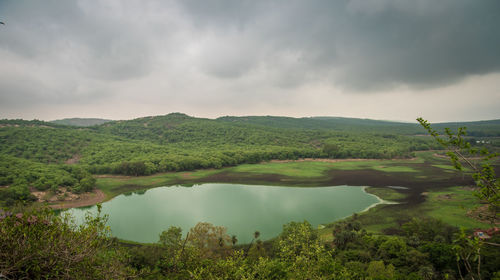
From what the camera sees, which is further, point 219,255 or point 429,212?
point 429,212

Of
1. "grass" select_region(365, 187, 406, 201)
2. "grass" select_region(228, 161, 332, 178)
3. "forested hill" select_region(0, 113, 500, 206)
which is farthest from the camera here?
"grass" select_region(228, 161, 332, 178)

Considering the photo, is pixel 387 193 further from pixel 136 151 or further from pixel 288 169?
pixel 136 151

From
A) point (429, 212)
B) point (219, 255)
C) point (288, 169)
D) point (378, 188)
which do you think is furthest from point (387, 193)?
point (219, 255)

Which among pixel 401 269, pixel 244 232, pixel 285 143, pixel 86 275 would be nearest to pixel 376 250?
pixel 401 269

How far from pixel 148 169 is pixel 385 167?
7703 cm

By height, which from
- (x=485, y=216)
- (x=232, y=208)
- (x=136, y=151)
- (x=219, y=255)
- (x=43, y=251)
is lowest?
(x=232, y=208)

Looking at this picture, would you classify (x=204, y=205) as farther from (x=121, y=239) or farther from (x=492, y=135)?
(x=492, y=135)

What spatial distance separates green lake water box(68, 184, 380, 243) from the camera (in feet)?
126

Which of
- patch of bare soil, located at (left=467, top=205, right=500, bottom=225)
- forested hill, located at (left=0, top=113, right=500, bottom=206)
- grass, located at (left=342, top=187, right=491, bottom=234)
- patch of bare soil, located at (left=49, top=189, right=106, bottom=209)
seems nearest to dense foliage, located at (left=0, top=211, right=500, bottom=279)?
patch of bare soil, located at (left=467, top=205, right=500, bottom=225)

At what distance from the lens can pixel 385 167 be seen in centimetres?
8388

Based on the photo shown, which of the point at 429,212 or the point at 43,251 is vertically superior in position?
the point at 43,251

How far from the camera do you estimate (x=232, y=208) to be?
48.0m

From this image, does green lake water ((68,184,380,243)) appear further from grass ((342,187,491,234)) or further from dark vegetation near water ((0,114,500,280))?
dark vegetation near water ((0,114,500,280))

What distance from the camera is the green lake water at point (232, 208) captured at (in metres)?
38.5
